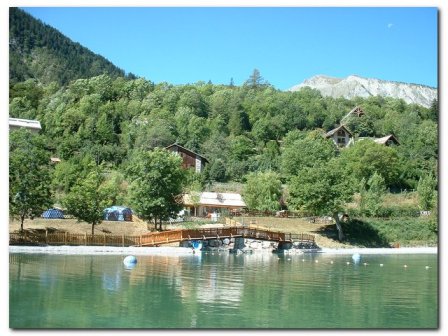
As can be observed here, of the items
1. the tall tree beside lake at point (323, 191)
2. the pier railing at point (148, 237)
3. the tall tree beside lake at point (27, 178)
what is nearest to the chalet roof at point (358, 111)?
the tall tree beside lake at point (323, 191)

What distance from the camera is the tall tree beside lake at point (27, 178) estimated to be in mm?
16281

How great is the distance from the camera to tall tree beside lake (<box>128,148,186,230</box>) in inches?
850

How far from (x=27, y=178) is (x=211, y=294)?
9.24 meters

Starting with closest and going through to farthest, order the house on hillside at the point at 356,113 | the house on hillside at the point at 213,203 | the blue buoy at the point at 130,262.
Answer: the blue buoy at the point at 130,262 < the house on hillside at the point at 213,203 < the house on hillside at the point at 356,113

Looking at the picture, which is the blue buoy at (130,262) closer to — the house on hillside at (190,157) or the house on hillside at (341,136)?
the house on hillside at (190,157)

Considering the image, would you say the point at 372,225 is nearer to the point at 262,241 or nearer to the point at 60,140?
the point at 262,241

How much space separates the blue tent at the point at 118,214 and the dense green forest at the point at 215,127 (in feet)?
2.49

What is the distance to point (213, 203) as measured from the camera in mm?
30594

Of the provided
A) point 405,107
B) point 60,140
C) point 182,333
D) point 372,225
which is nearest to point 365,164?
point 372,225

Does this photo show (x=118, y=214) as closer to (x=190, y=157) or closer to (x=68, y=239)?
(x=68, y=239)

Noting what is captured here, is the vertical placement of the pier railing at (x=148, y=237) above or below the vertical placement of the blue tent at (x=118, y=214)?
below

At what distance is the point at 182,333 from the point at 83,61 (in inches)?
1457

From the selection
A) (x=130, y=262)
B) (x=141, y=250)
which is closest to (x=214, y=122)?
(x=141, y=250)

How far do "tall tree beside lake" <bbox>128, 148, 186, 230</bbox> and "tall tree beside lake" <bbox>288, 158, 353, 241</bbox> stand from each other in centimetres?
541
